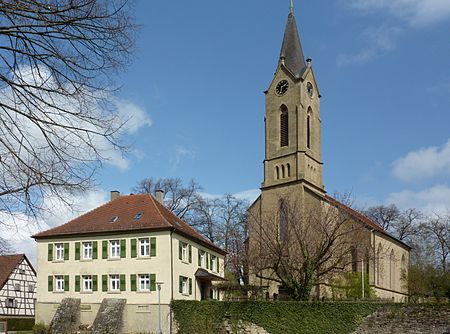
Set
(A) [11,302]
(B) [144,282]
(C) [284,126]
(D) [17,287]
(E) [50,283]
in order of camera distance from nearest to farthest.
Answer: (B) [144,282]
(E) [50,283]
(A) [11,302]
(D) [17,287]
(C) [284,126]

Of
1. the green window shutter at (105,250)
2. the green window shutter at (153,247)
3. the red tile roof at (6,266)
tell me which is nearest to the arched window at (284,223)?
the green window shutter at (153,247)

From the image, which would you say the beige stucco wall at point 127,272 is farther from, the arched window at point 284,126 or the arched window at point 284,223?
the arched window at point 284,126

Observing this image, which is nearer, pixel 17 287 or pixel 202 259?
pixel 202 259

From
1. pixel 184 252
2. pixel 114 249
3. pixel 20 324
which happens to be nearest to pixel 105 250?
pixel 114 249

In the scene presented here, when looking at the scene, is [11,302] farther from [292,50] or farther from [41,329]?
[292,50]

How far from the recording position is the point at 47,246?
35938 mm

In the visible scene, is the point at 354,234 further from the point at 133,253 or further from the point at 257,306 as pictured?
the point at 133,253

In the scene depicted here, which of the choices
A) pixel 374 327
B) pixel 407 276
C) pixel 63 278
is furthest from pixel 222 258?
pixel 407 276

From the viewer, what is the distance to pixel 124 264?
3356 centimetres

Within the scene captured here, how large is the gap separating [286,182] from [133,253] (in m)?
18.6

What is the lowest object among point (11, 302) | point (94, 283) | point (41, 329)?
point (11, 302)

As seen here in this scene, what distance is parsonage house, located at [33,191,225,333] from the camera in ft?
107

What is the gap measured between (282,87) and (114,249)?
24321 mm

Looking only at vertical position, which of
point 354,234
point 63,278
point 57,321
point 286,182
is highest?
point 286,182
